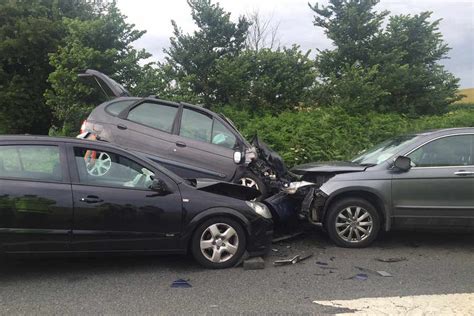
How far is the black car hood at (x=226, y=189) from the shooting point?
228 inches

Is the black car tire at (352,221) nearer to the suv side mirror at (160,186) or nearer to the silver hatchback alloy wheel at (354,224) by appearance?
the silver hatchback alloy wheel at (354,224)

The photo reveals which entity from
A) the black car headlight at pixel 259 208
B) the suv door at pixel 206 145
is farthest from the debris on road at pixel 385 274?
the suv door at pixel 206 145

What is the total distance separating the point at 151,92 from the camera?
43.8ft

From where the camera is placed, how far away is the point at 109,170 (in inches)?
213

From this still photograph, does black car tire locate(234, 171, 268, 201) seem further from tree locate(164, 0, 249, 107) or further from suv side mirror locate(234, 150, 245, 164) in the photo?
tree locate(164, 0, 249, 107)

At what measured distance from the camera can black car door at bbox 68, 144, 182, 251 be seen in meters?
5.13

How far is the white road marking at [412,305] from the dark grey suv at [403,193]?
1783 mm

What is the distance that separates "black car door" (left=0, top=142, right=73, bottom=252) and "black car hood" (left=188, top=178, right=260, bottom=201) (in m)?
1.50

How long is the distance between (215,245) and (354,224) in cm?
207

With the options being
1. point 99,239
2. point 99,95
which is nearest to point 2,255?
point 99,239

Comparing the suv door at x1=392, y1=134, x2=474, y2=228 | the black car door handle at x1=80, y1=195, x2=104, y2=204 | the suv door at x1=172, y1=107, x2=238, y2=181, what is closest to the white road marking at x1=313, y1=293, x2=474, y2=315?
the suv door at x1=392, y1=134, x2=474, y2=228

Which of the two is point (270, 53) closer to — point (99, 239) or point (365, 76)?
point (365, 76)

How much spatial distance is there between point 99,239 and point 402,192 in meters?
3.86

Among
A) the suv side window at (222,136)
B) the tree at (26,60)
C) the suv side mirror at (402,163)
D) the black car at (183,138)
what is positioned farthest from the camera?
the tree at (26,60)
